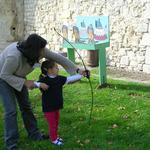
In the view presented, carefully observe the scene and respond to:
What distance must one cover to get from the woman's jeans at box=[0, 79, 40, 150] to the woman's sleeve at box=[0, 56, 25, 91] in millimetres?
144

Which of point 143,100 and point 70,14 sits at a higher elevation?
point 70,14

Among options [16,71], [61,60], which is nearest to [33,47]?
[16,71]

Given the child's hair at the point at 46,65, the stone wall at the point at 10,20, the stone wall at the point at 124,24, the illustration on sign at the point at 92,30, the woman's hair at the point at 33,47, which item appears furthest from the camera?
the stone wall at the point at 10,20

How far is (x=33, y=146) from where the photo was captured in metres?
5.34

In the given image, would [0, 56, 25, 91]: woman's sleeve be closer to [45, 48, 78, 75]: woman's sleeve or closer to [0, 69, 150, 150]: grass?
[45, 48, 78, 75]: woman's sleeve

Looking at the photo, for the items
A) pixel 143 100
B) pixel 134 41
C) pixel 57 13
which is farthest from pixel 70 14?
pixel 143 100

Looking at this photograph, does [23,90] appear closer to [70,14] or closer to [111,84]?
[111,84]

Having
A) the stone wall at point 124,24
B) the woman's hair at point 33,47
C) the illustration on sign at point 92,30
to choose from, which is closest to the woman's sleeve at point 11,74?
the woman's hair at point 33,47

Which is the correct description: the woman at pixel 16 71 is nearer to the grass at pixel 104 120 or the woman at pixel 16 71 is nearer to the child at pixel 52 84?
the child at pixel 52 84

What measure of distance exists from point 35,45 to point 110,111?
240 centimetres

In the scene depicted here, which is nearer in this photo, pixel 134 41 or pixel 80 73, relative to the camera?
pixel 80 73

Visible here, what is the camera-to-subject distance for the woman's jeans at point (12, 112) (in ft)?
16.2

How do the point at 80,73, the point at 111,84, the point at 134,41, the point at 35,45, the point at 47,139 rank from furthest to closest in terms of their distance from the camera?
the point at 134,41 → the point at 111,84 → the point at 47,139 → the point at 80,73 → the point at 35,45

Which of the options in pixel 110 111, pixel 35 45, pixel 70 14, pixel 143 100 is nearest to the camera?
pixel 35 45
